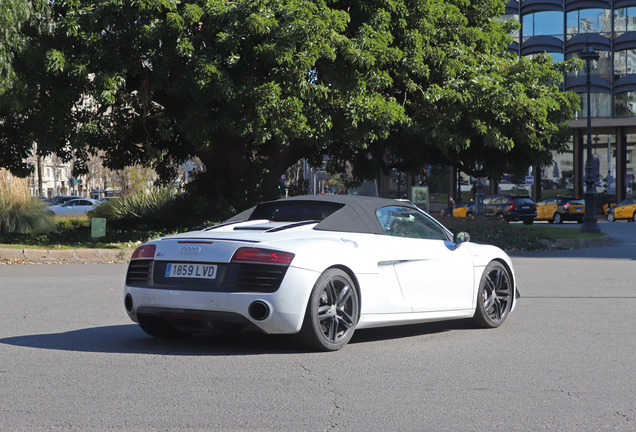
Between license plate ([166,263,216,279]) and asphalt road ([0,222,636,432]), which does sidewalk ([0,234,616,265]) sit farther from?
license plate ([166,263,216,279])

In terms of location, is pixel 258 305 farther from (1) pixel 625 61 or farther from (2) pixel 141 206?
(1) pixel 625 61

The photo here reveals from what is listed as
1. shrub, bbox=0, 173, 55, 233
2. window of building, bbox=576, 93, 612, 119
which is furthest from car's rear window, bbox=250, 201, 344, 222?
window of building, bbox=576, 93, 612, 119

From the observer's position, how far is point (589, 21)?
54312mm

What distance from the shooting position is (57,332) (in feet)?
24.3

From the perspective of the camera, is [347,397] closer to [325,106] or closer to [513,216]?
[325,106]

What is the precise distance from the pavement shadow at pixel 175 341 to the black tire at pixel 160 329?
0.06m

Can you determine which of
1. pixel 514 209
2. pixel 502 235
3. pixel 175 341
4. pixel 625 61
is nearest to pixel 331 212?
pixel 175 341

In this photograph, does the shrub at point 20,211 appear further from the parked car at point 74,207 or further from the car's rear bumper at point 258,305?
the parked car at point 74,207

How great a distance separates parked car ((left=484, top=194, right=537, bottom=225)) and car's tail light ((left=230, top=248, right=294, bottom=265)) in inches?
1402

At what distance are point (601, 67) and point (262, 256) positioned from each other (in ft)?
175

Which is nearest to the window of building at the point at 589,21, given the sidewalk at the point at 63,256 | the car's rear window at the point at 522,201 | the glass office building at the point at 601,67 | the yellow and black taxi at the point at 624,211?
the glass office building at the point at 601,67

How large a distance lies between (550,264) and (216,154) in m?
10.1

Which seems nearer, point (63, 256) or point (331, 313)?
point (331, 313)

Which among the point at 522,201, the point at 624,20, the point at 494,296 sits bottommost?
the point at 494,296
